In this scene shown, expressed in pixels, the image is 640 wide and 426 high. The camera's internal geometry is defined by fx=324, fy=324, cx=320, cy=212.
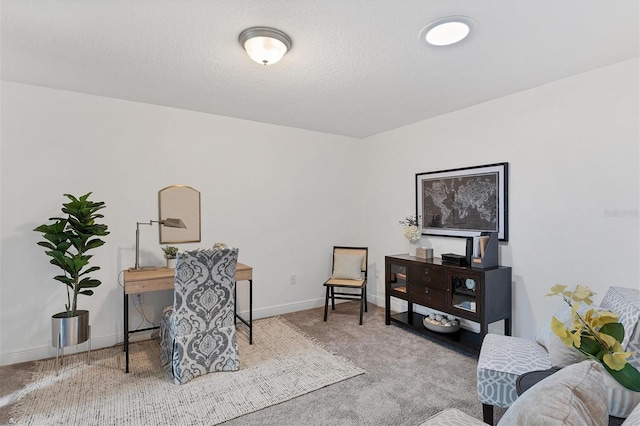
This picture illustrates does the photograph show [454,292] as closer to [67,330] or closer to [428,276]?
[428,276]

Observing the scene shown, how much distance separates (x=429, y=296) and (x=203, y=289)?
2.20m

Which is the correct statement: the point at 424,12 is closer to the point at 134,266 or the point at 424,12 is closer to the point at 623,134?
the point at 623,134

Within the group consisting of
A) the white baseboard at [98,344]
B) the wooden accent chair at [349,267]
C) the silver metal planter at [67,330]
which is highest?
the wooden accent chair at [349,267]

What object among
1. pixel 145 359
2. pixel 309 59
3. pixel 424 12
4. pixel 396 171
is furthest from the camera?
pixel 396 171

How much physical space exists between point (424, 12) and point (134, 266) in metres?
3.34

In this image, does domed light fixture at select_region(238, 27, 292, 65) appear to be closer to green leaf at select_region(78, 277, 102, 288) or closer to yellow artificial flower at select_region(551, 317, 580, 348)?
yellow artificial flower at select_region(551, 317, 580, 348)

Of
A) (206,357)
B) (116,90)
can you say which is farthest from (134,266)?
(116,90)

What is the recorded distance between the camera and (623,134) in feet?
7.91

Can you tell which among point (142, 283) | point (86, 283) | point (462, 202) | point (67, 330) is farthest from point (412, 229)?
point (67, 330)

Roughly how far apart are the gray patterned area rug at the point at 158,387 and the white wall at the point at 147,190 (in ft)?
1.67

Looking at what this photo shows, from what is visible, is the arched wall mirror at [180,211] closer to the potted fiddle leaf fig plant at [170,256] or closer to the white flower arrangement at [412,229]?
the potted fiddle leaf fig plant at [170,256]

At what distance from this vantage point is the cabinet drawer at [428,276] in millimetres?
3188

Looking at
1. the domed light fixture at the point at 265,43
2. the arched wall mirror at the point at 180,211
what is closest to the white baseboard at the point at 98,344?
the arched wall mirror at the point at 180,211

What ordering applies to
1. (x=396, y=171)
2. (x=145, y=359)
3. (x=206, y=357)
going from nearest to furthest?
(x=206, y=357) → (x=145, y=359) → (x=396, y=171)
